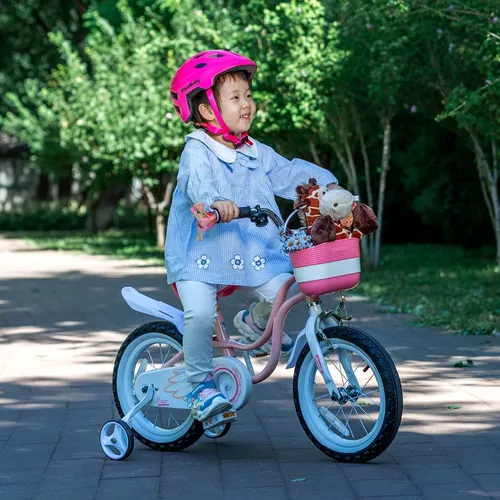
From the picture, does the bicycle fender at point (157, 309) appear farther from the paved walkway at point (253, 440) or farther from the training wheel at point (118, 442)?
the paved walkway at point (253, 440)

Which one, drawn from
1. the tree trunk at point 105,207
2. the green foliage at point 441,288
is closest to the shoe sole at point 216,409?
the green foliage at point 441,288

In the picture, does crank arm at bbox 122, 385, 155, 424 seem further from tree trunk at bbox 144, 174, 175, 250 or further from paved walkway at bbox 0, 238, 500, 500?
tree trunk at bbox 144, 174, 175, 250

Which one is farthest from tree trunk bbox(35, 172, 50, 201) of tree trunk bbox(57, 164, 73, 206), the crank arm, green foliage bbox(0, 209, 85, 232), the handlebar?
Result: the handlebar

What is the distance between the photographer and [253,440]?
5652 mm

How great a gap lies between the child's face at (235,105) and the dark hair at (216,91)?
0.05 feet

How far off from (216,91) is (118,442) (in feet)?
5.64

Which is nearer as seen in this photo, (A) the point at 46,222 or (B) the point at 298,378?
(B) the point at 298,378

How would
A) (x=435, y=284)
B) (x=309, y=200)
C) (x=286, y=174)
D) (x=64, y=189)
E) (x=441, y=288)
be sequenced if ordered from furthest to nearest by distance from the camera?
(x=64, y=189), (x=435, y=284), (x=441, y=288), (x=286, y=174), (x=309, y=200)

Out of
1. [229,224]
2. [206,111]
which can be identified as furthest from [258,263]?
[206,111]

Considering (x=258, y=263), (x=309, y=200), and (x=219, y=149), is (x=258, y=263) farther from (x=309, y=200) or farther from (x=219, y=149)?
(x=219, y=149)

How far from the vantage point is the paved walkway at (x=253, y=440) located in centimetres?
466

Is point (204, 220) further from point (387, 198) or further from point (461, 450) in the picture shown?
point (387, 198)

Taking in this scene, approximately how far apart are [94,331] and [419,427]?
5.13 metres

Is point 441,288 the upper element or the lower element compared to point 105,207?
lower
